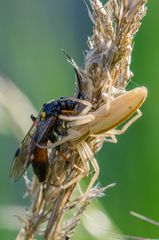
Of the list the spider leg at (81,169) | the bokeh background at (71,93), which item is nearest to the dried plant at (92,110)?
the spider leg at (81,169)

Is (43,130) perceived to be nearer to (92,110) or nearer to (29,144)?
(29,144)

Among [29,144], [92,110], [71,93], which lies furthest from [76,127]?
[71,93]

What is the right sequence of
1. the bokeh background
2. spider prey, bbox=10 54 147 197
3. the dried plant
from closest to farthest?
the dried plant → spider prey, bbox=10 54 147 197 → the bokeh background

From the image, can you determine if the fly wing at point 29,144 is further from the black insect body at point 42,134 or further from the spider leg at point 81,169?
the spider leg at point 81,169

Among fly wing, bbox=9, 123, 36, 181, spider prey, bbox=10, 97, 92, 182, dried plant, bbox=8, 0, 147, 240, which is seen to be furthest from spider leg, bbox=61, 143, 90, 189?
fly wing, bbox=9, 123, 36, 181

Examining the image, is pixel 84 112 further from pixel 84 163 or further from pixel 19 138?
pixel 19 138

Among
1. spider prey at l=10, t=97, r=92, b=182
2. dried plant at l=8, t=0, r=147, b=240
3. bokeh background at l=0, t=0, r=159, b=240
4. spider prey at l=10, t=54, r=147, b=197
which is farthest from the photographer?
bokeh background at l=0, t=0, r=159, b=240

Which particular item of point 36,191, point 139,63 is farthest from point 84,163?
point 139,63

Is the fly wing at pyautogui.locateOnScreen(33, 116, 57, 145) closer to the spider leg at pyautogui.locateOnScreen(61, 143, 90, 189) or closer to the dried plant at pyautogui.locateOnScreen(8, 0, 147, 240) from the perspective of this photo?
the dried plant at pyautogui.locateOnScreen(8, 0, 147, 240)

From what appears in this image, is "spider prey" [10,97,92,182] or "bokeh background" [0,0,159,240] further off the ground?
"spider prey" [10,97,92,182]
